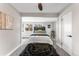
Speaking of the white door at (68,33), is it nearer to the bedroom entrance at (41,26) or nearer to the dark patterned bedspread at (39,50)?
the dark patterned bedspread at (39,50)

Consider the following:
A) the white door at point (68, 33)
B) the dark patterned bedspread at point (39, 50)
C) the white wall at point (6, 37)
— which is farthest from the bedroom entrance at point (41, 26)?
the dark patterned bedspread at point (39, 50)

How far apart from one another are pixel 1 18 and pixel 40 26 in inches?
341

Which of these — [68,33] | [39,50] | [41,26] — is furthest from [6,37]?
[41,26]

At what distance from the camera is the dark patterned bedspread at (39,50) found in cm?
328

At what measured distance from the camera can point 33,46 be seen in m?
3.55

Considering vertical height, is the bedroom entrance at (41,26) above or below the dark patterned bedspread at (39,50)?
above

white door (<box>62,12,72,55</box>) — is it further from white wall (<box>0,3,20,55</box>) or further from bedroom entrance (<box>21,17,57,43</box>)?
bedroom entrance (<box>21,17,57,43</box>)

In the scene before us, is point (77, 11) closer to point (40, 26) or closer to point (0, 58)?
point (0, 58)

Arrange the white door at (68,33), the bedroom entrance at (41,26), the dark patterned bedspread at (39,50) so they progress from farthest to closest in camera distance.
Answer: the bedroom entrance at (41,26) → the white door at (68,33) → the dark patterned bedspread at (39,50)

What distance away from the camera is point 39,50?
3.43 m

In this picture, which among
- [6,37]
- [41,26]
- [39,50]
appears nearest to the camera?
[39,50]

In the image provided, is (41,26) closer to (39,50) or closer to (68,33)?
(68,33)

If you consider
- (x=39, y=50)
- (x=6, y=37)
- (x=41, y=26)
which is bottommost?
(x=39, y=50)

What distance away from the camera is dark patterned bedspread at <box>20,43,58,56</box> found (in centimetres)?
328
